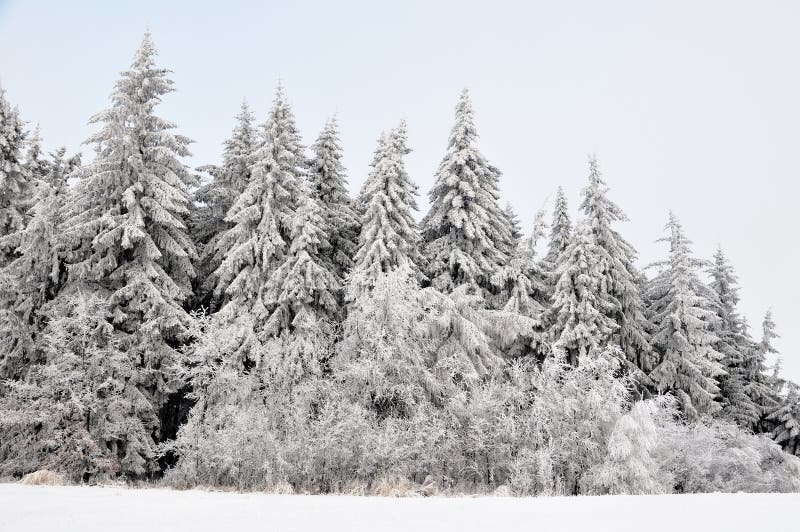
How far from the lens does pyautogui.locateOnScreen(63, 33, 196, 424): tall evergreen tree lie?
81.7ft

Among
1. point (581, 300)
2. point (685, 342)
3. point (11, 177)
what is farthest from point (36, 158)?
point (685, 342)

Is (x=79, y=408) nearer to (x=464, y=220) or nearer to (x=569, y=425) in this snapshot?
(x=569, y=425)

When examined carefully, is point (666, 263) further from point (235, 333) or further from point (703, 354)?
point (235, 333)

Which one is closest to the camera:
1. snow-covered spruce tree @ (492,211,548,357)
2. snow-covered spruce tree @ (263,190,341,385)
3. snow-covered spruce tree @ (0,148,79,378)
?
snow-covered spruce tree @ (263,190,341,385)

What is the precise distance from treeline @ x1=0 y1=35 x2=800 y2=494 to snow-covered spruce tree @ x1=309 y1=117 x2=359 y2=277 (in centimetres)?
12

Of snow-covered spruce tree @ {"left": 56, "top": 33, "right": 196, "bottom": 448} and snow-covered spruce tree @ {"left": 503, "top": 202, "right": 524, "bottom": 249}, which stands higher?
snow-covered spruce tree @ {"left": 503, "top": 202, "right": 524, "bottom": 249}

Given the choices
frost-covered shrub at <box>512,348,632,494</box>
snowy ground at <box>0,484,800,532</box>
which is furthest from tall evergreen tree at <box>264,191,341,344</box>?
snowy ground at <box>0,484,800,532</box>

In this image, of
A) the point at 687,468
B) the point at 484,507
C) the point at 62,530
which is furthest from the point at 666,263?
the point at 62,530

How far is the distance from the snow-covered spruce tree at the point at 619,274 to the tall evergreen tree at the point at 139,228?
794 inches

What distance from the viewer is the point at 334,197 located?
31.2m

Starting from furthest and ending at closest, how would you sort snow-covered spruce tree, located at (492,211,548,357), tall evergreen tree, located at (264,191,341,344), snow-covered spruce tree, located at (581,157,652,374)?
snow-covered spruce tree, located at (581,157,652,374) < snow-covered spruce tree, located at (492,211,548,357) < tall evergreen tree, located at (264,191,341,344)

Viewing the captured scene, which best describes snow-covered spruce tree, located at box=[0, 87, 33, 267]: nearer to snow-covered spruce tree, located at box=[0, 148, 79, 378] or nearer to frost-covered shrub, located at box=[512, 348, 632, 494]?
snow-covered spruce tree, located at box=[0, 148, 79, 378]

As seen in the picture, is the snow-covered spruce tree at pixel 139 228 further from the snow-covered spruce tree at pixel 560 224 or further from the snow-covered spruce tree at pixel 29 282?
the snow-covered spruce tree at pixel 560 224

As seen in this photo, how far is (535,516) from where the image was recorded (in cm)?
1069
